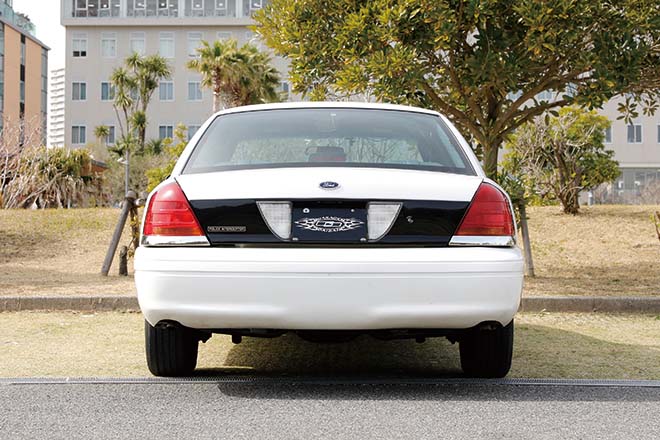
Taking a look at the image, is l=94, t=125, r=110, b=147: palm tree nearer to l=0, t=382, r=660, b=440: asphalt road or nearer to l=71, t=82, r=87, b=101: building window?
l=71, t=82, r=87, b=101: building window

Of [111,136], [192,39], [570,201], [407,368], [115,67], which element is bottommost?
[407,368]

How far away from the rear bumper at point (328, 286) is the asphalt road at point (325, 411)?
0.41 meters

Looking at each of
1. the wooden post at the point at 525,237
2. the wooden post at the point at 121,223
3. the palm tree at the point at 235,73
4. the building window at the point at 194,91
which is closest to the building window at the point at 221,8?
the building window at the point at 194,91

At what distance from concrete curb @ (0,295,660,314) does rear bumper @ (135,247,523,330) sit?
13.8ft

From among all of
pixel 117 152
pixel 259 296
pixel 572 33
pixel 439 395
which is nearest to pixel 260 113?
pixel 259 296

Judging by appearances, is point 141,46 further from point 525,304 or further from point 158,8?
point 525,304

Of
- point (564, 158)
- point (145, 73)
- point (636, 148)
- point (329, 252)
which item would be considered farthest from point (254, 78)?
point (329, 252)

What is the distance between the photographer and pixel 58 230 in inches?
715

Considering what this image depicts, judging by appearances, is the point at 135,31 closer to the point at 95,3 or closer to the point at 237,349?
the point at 95,3

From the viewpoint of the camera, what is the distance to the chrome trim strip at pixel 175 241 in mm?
4441

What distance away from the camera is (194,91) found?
6819 centimetres

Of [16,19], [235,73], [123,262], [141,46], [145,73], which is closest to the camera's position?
[123,262]

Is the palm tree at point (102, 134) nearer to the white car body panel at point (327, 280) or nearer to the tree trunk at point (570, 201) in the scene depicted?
the tree trunk at point (570, 201)

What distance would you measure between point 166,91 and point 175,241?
65.9 m
